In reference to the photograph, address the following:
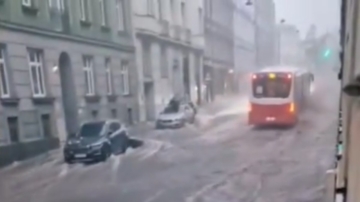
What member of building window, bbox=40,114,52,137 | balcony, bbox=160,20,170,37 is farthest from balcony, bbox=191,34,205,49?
building window, bbox=40,114,52,137

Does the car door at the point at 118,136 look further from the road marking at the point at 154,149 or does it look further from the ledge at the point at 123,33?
the ledge at the point at 123,33

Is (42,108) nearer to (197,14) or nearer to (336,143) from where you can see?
(197,14)

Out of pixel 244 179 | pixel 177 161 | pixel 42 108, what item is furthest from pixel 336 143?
pixel 42 108

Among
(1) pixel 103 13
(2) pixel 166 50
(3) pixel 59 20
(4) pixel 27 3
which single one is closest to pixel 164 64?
(2) pixel 166 50

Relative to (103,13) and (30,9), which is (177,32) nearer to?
(103,13)

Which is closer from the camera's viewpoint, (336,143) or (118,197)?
(336,143)
